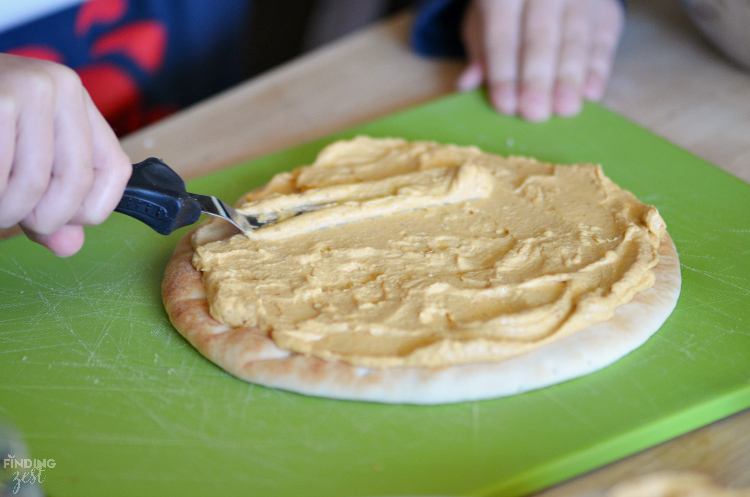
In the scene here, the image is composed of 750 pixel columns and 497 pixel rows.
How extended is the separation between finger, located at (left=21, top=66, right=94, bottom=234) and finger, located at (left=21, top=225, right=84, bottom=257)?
87mm

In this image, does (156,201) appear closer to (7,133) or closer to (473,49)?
(7,133)

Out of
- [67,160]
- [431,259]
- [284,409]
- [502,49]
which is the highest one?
[67,160]

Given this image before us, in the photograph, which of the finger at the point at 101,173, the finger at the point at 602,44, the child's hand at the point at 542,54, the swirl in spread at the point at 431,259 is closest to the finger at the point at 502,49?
the child's hand at the point at 542,54

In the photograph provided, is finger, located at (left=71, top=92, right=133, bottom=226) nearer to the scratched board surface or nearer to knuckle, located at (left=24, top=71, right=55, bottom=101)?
knuckle, located at (left=24, top=71, right=55, bottom=101)

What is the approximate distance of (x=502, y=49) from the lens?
7.06 feet

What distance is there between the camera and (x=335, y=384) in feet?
3.72

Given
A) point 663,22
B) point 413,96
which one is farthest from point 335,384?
point 663,22

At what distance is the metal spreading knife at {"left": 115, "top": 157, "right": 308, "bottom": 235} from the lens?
1205 millimetres

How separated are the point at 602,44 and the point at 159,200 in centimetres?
168

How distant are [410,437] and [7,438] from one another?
60 centimetres

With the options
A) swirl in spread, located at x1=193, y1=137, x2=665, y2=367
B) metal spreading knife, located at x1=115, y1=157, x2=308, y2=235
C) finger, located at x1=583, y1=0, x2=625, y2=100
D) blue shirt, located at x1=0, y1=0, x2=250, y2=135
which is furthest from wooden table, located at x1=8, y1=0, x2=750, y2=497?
metal spreading knife, located at x1=115, y1=157, x2=308, y2=235

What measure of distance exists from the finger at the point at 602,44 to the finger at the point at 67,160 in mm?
1572

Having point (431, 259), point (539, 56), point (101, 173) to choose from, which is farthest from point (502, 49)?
point (101, 173)

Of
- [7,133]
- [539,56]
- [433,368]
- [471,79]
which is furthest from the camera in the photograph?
[471,79]
